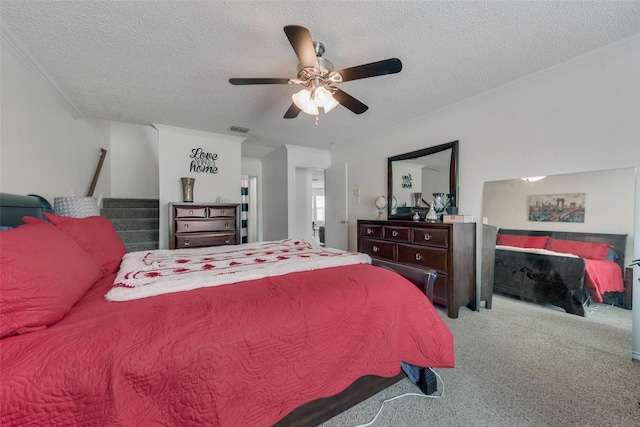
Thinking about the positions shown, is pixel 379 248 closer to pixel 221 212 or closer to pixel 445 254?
pixel 445 254

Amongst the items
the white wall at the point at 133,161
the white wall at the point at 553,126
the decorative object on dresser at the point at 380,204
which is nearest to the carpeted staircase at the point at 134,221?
the white wall at the point at 133,161

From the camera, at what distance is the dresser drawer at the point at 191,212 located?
343 cm

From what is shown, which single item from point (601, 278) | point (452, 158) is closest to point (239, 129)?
point (452, 158)

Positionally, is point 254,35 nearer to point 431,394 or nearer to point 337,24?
point 337,24

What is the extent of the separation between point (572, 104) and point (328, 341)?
2835 mm

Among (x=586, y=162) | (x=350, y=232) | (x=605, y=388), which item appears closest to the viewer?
(x=605, y=388)

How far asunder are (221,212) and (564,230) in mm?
3978

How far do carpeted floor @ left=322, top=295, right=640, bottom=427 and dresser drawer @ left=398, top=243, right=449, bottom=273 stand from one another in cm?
59

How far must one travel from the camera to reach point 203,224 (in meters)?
3.58

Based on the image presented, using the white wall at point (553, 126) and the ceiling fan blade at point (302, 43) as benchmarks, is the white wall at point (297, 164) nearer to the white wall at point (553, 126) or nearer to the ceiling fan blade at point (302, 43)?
the white wall at point (553, 126)

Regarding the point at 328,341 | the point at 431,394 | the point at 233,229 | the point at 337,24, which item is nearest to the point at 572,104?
the point at 337,24

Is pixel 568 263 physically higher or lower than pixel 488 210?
lower

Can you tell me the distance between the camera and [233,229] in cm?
375

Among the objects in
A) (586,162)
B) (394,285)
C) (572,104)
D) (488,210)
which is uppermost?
(572,104)
